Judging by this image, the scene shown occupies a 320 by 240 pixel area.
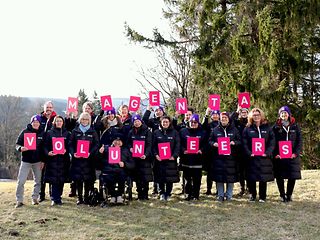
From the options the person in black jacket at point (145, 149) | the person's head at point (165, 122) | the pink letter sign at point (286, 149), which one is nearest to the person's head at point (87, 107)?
the person in black jacket at point (145, 149)

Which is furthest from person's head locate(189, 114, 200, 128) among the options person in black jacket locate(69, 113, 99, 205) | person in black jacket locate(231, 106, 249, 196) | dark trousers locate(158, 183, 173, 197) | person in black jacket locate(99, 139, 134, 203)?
person in black jacket locate(69, 113, 99, 205)

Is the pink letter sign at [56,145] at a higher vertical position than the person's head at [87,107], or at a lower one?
lower

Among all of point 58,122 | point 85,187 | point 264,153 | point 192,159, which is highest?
point 58,122

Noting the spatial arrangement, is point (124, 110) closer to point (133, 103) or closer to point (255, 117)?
point (133, 103)

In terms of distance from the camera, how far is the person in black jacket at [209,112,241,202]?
888 centimetres

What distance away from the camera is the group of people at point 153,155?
28.6ft

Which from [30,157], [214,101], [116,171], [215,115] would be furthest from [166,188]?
[30,157]

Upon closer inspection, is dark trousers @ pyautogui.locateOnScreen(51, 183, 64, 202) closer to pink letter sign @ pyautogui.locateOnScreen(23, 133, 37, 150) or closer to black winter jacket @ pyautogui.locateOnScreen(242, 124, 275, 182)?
pink letter sign @ pyautogui.locateOnScreen(23, 133, 37, 150)

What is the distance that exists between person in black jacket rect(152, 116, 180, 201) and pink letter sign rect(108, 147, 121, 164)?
0.93m

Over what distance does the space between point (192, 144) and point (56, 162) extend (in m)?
2.96

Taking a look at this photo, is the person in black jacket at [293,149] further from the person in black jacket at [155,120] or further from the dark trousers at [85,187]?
the dark trousers at [85,187]

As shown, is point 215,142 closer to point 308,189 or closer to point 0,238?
point 308,189

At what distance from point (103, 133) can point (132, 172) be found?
1.09m

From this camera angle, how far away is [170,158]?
905 centimetres
